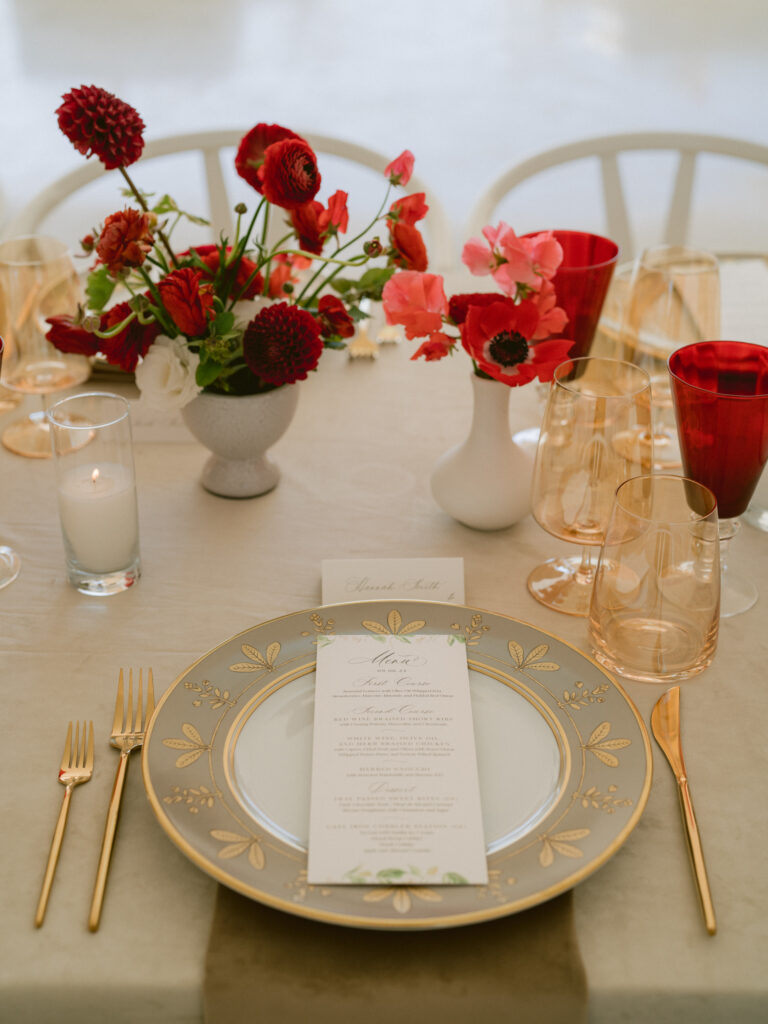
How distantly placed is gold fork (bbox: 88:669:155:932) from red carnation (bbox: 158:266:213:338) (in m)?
0.33

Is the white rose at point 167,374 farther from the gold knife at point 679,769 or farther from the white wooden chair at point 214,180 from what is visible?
the white wooden chair at point 214,180

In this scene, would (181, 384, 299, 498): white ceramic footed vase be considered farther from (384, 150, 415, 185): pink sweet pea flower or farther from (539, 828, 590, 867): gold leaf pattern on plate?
(539, 828, 590, 867): gold leaf pattern on plate

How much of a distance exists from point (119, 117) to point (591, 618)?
593 mm

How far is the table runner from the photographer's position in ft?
1.99

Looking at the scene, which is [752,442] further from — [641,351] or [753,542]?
[641,351]

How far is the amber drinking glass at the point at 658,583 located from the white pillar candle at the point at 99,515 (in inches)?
17.2

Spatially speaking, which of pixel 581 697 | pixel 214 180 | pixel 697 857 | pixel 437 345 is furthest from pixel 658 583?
pixel 214 180

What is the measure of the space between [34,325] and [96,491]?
338 millimetres

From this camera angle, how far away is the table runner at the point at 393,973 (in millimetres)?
608

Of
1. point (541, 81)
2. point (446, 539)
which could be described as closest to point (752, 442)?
point (446, 539)

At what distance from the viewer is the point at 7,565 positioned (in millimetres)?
1000

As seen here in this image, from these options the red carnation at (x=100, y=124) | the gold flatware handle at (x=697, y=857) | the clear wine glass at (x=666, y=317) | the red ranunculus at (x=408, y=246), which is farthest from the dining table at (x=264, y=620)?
the red carnation at (x=100, y=124)

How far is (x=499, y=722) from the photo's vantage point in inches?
31.0

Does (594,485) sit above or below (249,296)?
below
